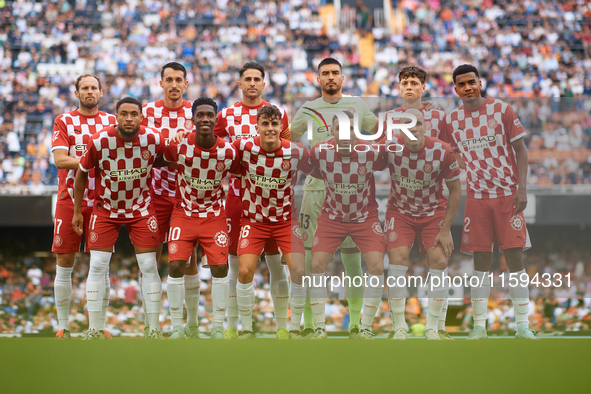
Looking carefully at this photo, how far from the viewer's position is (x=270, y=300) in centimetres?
860

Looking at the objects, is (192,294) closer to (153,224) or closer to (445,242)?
(153,224)

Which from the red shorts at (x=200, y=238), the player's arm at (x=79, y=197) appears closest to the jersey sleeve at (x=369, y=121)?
the red shorts at (x=200, y=238)

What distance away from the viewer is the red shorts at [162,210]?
509cm

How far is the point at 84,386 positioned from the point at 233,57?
11.7 m

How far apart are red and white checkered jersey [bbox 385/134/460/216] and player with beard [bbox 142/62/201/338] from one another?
1803 millimetres

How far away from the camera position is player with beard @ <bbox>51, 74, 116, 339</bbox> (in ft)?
16.6

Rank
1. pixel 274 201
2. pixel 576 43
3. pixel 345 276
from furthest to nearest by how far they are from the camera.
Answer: pixel 576 43
pixel 345 276
pixel 274 201

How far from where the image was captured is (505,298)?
5.28 metres

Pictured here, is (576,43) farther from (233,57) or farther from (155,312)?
(155,312)

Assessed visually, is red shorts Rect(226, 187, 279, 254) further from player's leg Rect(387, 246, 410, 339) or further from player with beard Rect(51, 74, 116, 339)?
player's leg Rect(387, 246, 410, 339)

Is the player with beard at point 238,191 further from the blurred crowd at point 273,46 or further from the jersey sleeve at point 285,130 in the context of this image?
the blurred crowd at point 273,46

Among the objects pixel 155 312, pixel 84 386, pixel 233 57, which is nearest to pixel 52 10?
pixel 233 57

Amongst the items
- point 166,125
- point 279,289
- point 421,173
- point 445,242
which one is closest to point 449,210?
point 445,242

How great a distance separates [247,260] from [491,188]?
2.08 metres
